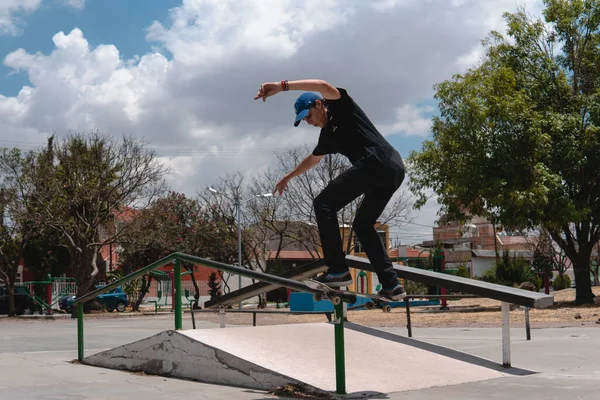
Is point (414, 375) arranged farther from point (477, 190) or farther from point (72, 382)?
point (477, 190)

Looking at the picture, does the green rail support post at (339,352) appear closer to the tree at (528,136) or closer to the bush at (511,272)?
the tree at (528,136)

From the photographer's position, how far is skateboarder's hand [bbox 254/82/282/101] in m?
4.46

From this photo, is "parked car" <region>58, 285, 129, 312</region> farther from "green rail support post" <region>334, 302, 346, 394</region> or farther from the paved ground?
"green rail support post" <region>334, 302, 346, 394</region>

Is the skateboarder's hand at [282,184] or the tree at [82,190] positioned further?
the tree at [82,190]

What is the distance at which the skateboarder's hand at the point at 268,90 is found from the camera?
4.46 m

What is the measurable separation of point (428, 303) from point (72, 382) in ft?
93.4

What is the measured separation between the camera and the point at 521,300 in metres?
5.70

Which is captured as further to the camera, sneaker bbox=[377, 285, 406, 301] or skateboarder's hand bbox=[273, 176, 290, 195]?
skateboarder's hand bbox=[273, 176, 290, 195]

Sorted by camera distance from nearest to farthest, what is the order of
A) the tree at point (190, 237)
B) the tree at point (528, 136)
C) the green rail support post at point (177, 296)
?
the green rail support post at point (177, 296) → the tree at point (528, 136) → the tree at point (190, 237)

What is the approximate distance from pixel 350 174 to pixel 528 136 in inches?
783

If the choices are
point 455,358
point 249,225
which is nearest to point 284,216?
point 249,225

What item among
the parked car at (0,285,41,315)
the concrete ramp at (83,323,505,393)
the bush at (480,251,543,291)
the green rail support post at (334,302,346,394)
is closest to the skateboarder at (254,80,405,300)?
the green rail support post at (334,302,346,394)

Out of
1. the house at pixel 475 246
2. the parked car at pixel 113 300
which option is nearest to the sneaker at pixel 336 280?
the parked car at pixel 113 300

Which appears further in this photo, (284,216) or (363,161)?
(284,216)
